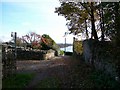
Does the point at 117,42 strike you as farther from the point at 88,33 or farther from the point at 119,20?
the point at 88,33

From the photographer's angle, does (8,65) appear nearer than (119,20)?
No

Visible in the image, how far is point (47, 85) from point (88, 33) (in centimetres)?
1377

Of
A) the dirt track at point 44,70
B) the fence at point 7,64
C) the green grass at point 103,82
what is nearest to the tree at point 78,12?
the dirt track at point 44,70

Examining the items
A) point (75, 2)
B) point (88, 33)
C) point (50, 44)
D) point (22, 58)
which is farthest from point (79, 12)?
point (50, 44)

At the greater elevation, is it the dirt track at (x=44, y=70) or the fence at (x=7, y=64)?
the fence at (x=7, y=64)

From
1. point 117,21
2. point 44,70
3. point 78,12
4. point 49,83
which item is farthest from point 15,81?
point 78,12

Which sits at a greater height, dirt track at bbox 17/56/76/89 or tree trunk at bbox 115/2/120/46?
tree trunk at bbox 115/2/120/46

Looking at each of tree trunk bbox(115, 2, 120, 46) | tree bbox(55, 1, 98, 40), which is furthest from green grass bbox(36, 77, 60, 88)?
tree bbox(55, 1, 98, 40)

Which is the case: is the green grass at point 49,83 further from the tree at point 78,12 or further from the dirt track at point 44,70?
the tree at point 78,12

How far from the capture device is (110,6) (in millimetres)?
13453

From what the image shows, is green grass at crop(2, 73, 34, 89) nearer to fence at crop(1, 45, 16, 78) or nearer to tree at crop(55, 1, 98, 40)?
fence at crop(1, 45, 16, 78)

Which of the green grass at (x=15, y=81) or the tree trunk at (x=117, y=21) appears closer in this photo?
the tree trunk at (x=117, y=21)

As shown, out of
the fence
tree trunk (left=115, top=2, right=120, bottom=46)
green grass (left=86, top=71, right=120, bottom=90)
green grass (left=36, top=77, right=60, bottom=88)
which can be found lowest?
green grass (left=36, top=77, right=60, bottom=88)

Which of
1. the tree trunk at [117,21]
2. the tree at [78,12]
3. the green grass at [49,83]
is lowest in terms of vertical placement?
the green grass at [49,83]
